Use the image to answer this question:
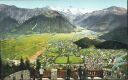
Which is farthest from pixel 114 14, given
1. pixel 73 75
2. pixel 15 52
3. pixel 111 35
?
pixel 15 52

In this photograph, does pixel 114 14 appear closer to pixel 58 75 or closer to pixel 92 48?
pixel 92 48

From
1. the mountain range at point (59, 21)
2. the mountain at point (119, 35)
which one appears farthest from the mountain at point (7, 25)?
the mountain at point (119, 35)

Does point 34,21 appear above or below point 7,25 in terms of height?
above

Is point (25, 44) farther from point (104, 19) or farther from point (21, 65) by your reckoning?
point (104, 19)

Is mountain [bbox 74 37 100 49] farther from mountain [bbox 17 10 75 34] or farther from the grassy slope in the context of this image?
mountain [bbox 17 10 75 34]

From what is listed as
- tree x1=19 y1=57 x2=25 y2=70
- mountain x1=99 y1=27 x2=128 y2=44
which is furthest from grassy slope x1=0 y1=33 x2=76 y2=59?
mountain x1=99 y1=27 x2=128 y2=44

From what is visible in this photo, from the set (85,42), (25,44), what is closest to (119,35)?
(85,42)
